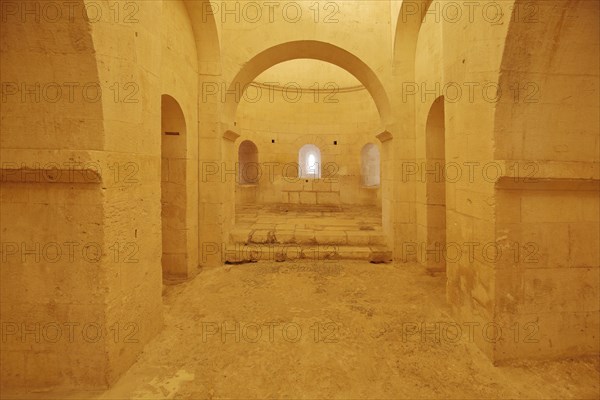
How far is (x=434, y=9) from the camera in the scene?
16.2 feet

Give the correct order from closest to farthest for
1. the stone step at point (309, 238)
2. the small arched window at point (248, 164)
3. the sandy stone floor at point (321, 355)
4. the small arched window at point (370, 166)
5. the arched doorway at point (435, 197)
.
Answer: the sandy stone floor at point (321, 355) < the arched doorway at point (435, 197) < the stone step at point (309, 238) < the small arched window at point (248, 164) < the small arched window at point (370, 166)

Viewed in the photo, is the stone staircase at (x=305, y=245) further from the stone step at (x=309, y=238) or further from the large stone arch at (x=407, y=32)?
the large stone arch at (x=407, y=32)

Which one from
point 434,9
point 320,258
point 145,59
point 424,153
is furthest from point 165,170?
point 434,9

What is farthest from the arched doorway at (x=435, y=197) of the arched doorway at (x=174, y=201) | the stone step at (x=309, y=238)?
the arched doorway at (x=174, y=201)

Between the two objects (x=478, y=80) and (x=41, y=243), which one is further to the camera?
(x=478, y=80)

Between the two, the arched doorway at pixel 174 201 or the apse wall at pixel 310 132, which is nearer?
the arched doorway at pixel 174 201

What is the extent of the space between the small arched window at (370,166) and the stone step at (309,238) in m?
6.33

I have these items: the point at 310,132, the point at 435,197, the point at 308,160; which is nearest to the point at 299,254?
the point at 435,197

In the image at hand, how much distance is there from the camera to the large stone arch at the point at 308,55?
18.8ft

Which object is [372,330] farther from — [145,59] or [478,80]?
[145,59]

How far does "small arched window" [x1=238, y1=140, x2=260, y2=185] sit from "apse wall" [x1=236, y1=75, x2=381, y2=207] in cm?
30

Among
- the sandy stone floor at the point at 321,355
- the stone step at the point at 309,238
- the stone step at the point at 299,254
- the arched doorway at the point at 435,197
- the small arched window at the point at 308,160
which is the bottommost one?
the sandy stone floor at the point at 321,355

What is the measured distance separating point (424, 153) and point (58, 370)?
5364 mm

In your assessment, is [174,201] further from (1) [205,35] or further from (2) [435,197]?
(2) [435,197]
